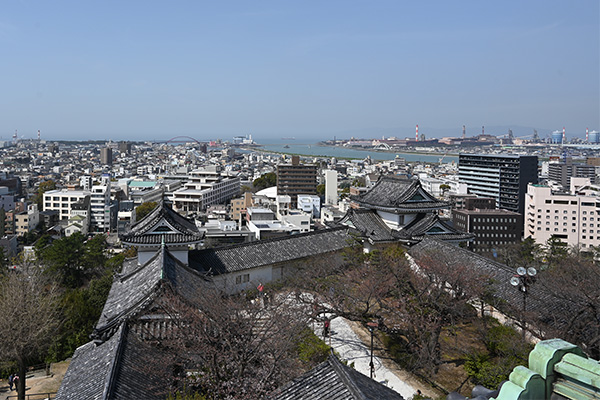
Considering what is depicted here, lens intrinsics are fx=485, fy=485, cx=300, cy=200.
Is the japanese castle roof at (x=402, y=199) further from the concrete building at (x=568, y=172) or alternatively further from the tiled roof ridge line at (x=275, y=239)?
the concrete building at (x=568, y=172)

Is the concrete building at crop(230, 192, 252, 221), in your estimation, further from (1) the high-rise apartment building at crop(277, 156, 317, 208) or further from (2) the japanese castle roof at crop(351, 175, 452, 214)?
(2) the japanese castle roof at crop(351, 175, 452, 214)

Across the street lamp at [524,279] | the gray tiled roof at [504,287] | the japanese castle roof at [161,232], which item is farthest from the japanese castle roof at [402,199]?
the japanese castle roof at [161,232]

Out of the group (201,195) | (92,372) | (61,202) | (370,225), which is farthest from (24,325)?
(61,202)

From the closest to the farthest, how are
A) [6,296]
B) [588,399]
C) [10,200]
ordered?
[588,399]
[6,296]
[10,200]

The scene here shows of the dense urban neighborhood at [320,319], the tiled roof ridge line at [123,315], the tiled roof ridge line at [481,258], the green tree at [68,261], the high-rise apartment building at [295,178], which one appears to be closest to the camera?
the dense urban neighborhood at [320,319]

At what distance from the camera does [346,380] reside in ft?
21.2

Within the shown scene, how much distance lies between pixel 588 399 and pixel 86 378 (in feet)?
28.1

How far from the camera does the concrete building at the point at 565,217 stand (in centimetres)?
5300

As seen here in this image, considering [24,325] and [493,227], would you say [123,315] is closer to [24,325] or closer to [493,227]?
[24,325]

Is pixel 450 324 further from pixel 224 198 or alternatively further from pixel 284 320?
pixel 224 198

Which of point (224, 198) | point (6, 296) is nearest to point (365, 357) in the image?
point (6, 296)

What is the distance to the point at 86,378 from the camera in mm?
8883

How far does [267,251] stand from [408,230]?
18.2 ft

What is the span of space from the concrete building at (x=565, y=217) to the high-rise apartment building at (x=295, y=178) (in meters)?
29.4
